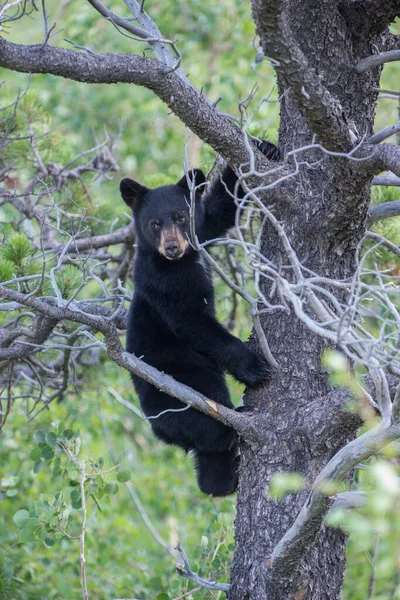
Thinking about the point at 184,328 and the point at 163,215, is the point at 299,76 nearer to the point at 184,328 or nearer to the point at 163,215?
the point at 184,328

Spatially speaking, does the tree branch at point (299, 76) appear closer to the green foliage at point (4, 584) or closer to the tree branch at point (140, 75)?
the tree branch at point (140, 75)

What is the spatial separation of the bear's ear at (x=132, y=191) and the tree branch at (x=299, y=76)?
1920mm

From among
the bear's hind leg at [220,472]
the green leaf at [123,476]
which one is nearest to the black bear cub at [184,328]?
the bear's hind leg at [220,472]

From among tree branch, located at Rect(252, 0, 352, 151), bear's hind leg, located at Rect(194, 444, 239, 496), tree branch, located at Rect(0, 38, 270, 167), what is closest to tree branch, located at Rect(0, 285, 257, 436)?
tree branch, located at Rect(0, 38, 270, 167)

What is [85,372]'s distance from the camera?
513cm

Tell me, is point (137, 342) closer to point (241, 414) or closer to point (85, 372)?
point (85, 372)

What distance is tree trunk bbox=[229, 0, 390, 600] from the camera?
308 cm

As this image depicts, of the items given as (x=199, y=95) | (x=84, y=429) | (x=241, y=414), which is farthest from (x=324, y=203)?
(x=84, y=429)

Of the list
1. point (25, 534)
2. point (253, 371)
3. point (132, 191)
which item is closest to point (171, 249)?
point (132, 191)

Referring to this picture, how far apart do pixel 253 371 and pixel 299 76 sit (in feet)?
4.60

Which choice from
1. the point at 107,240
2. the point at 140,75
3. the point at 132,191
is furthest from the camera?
the point at 107,240

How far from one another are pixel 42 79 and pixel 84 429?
6.80m

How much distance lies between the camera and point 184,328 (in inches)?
163

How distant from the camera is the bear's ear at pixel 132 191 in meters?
4.66
